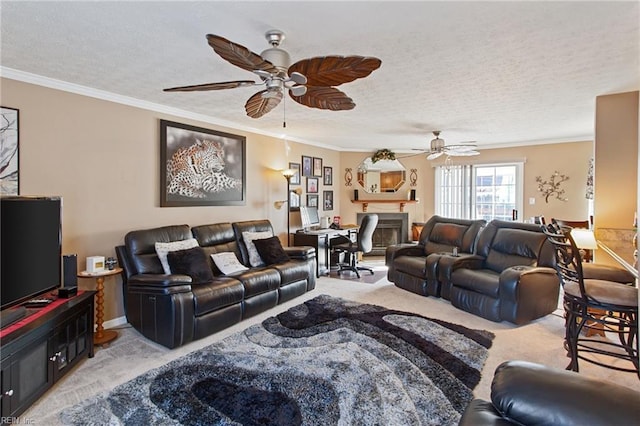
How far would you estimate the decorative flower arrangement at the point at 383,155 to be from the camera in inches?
303

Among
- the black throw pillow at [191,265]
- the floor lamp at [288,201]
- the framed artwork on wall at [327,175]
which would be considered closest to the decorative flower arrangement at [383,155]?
the framed artwork on wall at [327,175]

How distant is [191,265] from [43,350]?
4.62 ft

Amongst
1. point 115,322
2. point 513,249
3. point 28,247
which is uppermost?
point 28,247

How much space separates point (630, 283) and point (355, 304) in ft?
8.79

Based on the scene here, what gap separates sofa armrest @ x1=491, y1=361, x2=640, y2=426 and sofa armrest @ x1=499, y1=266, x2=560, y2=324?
2.62 meters

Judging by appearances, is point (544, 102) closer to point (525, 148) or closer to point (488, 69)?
point (488, 69)

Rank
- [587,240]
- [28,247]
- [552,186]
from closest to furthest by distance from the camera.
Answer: [28,247] < [587,240] < [552,186]

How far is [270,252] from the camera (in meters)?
4.64

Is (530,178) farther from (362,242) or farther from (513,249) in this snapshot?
(362,242)

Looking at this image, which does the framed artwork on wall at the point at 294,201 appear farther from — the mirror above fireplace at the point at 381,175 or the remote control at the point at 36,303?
the remote control at the point at 36,303

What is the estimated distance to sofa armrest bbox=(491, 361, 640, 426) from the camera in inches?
39.6

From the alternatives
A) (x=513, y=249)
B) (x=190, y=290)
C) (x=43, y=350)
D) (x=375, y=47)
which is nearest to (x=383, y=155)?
(x=513, y=249)

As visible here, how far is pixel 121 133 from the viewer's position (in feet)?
12.3

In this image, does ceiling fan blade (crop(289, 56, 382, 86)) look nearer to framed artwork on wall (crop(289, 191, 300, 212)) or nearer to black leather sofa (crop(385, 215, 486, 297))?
black leather sofa (crop(385, 215, 486, 297))
